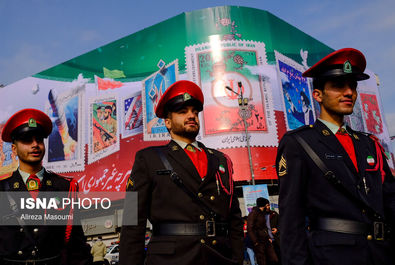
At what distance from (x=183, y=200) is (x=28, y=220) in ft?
4.97

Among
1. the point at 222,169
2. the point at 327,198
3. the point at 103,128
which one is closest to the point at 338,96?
the point at 327,198

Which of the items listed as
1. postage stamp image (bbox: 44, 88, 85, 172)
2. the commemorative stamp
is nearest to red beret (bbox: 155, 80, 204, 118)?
the commemorative stamp

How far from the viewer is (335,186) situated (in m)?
2.61

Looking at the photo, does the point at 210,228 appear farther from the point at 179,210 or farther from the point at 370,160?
the point at 370,160

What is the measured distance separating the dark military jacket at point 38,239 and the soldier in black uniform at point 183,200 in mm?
870

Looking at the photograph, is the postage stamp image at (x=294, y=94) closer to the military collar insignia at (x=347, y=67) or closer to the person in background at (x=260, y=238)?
the person in background at (x=260, y=238)

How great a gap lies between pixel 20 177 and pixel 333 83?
2.94 meters

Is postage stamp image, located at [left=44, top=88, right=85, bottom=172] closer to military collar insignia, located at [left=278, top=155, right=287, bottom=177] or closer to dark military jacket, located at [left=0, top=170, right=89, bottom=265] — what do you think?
dark military jacket, located at [left=0, top=170, right=89, bottom=265]

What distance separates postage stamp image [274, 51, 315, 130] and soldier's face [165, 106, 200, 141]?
23465mm

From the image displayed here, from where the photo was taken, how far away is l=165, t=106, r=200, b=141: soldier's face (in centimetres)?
344

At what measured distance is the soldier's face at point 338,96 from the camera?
113 inches

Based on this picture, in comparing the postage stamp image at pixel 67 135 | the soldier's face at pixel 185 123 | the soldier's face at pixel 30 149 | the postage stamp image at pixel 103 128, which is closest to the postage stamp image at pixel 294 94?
the postage stamp image at pixel 103 128

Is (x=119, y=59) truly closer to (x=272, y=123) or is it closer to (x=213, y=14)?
(x=213, y=14)

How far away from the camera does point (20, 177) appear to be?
380 centimetres
